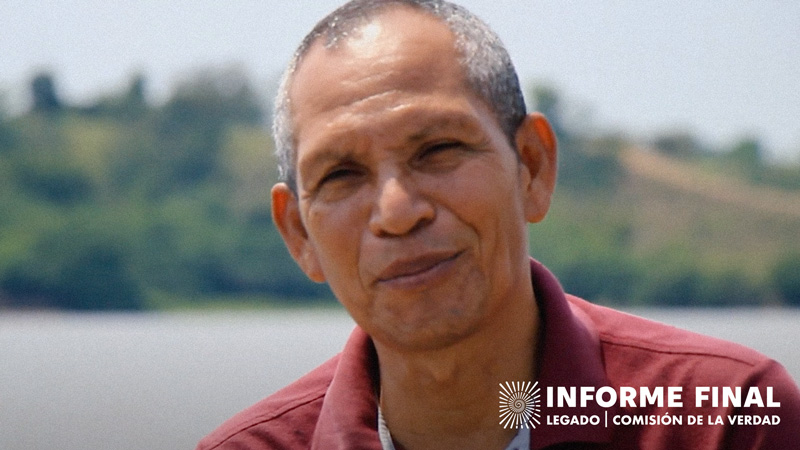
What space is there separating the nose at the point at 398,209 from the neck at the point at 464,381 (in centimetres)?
31

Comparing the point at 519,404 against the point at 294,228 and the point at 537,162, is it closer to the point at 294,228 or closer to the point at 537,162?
the point at 537,162

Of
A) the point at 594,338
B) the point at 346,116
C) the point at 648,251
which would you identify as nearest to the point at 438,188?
the point at 346,116

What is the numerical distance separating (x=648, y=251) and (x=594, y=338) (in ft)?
55.1

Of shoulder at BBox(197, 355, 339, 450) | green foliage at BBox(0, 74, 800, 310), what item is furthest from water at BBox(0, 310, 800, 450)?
green foliage at BBox(0, 74, 800, 310)

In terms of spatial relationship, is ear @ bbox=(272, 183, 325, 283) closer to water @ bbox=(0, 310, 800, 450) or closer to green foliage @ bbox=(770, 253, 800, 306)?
water @ bbox=(0, 310, 800, 450)

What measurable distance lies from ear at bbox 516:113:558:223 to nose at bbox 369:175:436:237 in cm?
36

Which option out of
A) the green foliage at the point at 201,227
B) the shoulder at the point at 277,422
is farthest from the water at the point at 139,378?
the green foliage at the point at 201,227

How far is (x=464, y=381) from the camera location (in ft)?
7.54

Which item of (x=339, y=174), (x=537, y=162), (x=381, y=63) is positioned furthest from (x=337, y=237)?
(x=537, y=162)

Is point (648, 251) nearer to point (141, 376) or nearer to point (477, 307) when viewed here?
point (141, 376)

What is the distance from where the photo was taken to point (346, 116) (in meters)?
2.15

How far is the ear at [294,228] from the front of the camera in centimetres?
241

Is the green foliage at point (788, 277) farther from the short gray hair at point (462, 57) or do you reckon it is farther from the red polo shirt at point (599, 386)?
the short gray hair at point (462, 57)

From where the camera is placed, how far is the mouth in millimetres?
2062
